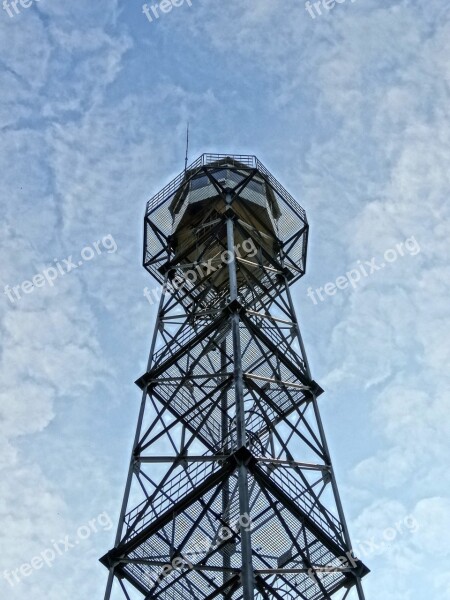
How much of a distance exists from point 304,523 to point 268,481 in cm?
109

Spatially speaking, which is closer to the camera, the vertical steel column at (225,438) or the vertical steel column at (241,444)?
the vertical steel column at (241,444)

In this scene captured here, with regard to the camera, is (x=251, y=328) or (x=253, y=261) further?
(x=253, y=261)

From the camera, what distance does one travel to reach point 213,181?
26453 mm

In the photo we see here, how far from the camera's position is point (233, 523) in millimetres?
17078

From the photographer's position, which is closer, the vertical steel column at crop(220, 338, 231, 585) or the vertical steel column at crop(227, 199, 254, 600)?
the vertical steel column at crop(227, 199, 254, 600)

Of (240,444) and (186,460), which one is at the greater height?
(186,460)

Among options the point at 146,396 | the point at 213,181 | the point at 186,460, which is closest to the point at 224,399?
the point at 146,396

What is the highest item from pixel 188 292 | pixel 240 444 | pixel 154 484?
pixel 188 292

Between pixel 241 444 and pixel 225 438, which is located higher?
pixel 225 438

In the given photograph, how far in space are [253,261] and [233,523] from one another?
11.4 m

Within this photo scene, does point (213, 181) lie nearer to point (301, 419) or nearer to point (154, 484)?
point (301, 419)

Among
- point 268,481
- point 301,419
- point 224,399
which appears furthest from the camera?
point 224,399

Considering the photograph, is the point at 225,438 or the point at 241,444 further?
the point at 225,438

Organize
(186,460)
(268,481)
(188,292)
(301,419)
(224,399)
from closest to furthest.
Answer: (268,481)
(186,460)
(301,419)
(224,399)
(188,292)
